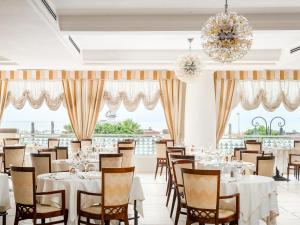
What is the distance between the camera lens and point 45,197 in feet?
17.9

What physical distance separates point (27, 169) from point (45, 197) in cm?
56

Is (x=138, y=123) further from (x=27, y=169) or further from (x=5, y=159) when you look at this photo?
(x=27, y=169)

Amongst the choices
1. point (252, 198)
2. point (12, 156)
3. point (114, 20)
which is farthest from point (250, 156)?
point (12, 156)

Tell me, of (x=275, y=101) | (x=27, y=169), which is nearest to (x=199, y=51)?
(x=275, y=101)

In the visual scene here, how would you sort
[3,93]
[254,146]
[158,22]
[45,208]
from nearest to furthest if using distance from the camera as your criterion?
[45,208], [158,22], [254,146], [3,93]

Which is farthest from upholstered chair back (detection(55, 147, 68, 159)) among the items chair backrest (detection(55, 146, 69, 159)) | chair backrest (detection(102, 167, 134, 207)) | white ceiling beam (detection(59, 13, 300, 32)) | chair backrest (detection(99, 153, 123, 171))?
chair backrest (detection(102, 167, 134, 207))

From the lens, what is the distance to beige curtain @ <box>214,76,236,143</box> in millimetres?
12250

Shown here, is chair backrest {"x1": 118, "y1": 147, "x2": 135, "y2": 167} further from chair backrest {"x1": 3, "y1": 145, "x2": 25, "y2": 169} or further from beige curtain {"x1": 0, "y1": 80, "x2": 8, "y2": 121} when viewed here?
beige curtain {"x1": 0, "y1": 80, "x2": 8, "y2": 121}

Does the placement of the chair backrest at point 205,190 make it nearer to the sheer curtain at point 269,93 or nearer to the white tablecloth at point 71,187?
the white tablecloth at point 71,187

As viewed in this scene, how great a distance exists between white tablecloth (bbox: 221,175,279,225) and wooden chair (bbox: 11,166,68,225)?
2001 millimetres

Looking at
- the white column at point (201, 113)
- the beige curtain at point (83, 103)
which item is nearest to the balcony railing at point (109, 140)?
the beige curtain at point (83, 103)

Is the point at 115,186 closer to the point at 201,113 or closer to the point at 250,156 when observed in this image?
the point at 250,156

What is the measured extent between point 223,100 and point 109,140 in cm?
353

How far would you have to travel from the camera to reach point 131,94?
497 inches
